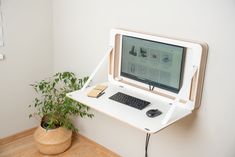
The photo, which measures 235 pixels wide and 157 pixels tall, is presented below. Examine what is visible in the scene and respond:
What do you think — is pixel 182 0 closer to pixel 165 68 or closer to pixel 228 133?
pixel 165 68

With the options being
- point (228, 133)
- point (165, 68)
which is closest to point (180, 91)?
point (165, 68)

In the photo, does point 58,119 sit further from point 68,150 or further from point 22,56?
point 22,56

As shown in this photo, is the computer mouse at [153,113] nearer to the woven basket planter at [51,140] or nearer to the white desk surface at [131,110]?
the white desk surface at [131,110]

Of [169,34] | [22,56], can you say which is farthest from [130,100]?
[22,56]

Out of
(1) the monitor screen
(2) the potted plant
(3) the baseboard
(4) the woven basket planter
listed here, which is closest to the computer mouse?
(1) the monitor screen

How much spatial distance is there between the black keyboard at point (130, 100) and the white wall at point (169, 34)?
36 centimetres

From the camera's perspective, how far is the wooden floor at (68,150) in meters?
2.76

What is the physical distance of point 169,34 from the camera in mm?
2092

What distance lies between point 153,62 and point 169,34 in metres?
0.24

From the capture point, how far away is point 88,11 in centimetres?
264

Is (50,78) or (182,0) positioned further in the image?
(50,78)

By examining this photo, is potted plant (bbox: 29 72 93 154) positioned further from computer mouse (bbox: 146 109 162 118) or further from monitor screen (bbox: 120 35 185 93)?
computer mouse (bbox: 146 109 162 118)

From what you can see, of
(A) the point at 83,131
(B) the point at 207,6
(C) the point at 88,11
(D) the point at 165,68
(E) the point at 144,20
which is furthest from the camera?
(A) the point at 83,131

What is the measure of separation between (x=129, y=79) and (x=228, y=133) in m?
0.86
